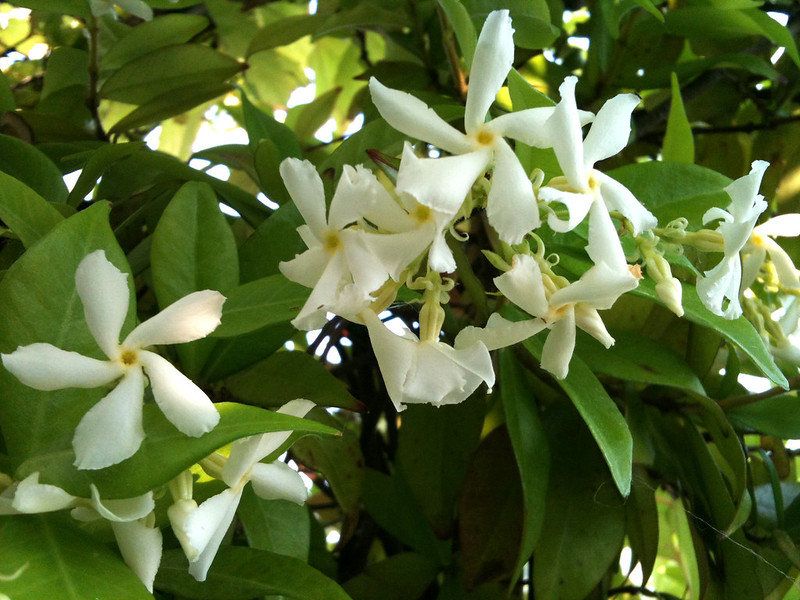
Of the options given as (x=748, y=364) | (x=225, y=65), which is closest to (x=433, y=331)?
(x=748, y=364)

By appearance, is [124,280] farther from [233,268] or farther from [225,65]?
[225,65]

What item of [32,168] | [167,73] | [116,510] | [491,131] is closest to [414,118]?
[491,131]

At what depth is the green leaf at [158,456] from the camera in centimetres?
37

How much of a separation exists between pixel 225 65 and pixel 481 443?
0.49 meters

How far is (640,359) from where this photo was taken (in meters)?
0.60

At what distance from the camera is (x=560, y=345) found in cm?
42

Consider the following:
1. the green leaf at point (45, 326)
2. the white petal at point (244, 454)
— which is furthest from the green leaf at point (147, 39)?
the white petal at point (244, 454)

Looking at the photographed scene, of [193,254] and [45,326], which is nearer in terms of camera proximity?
[45,326]

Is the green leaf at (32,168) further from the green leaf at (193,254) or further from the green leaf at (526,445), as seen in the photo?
the green leaf at (526,445)

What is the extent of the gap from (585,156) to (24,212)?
341 mm

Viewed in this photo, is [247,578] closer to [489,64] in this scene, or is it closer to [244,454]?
[244,454]

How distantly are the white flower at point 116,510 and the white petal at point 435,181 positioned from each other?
198 mm

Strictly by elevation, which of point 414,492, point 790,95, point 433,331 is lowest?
point 414,492

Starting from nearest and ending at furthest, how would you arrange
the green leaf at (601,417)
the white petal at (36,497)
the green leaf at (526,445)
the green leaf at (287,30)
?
the white petal at (36,497) < the green leaf at (601,417) < the green leaf at (526,445) < the green leaf at (287,30)
